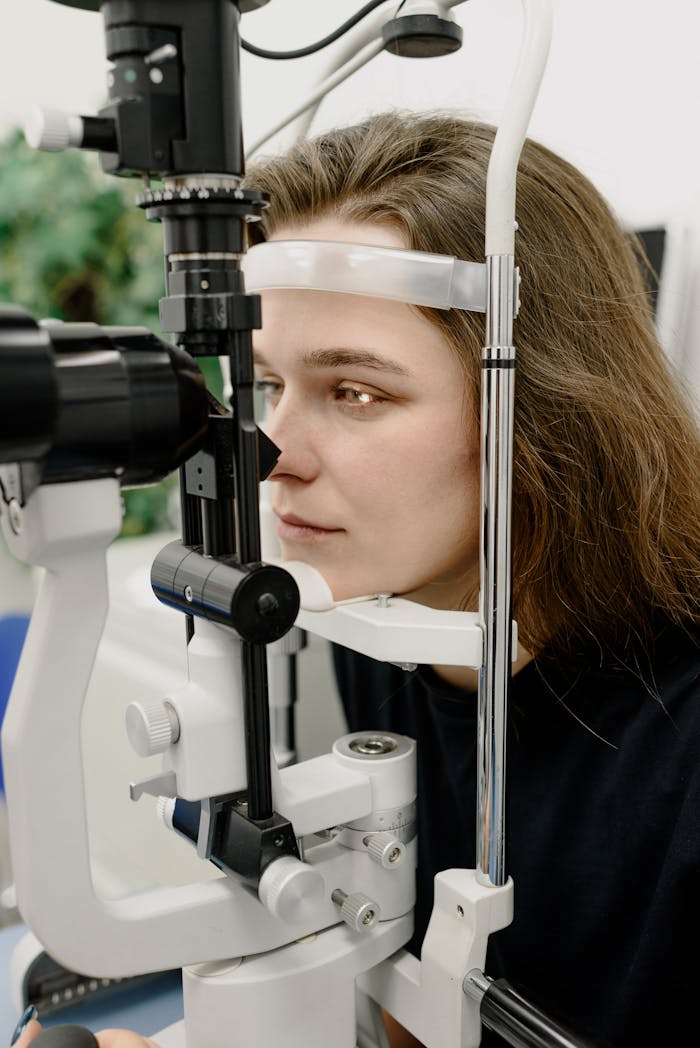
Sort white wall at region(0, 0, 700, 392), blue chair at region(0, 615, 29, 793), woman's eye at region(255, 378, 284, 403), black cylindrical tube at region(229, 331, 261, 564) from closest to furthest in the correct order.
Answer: black cylindrical tube at region(229, 331, 261, 564) < woman's eye at region(255, 378, 284, 403) < white wall at region(0, 0, 700, 392) < blue chair at region(0, 615, 29, 793)

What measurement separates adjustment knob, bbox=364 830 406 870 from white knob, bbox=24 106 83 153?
1.58 feet

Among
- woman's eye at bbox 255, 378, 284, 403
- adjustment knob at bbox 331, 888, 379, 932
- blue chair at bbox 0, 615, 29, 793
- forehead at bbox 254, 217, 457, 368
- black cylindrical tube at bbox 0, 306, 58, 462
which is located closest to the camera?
black cylindrical tube at bbox 0, 306, 58, 462

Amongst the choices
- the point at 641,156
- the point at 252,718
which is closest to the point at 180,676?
the point at 252,718

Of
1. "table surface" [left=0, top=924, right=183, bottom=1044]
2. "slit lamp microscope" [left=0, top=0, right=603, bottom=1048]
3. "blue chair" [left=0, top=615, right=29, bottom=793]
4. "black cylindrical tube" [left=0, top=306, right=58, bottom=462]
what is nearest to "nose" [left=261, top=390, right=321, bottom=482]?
"slit lamp microscope" [left=0, top=0, right=603, bottom=1048]

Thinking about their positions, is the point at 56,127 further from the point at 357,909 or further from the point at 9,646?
the point at 9,646

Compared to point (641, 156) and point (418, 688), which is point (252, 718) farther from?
point (641, 156)

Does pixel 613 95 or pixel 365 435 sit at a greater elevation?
pixel 613 95

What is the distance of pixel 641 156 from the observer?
44.6 inches

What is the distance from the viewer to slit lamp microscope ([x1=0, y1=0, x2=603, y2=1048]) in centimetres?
45

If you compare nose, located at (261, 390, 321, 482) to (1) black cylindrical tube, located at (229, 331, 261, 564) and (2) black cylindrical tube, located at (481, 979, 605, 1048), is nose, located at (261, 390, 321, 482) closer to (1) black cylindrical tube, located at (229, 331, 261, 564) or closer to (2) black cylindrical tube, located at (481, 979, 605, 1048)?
(1) black cylindrical tube, located at (229, 331, 261, 564)

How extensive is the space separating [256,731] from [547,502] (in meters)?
0.40

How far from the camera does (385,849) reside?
0.61m

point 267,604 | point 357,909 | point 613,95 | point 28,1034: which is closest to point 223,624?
point 267,604

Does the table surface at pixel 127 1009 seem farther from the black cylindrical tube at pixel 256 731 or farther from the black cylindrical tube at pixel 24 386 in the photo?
the black cylindrical tube at pixel 24 386
